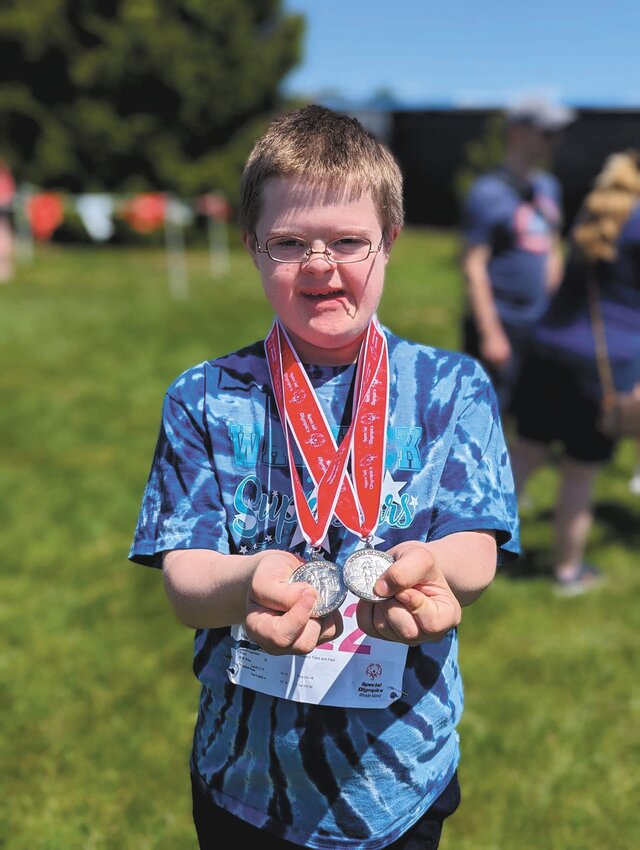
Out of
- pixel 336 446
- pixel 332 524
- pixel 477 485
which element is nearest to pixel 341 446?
pixel 336 446

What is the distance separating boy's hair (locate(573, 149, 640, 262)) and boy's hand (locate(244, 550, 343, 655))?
279 cm

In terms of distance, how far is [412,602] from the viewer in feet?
3.92

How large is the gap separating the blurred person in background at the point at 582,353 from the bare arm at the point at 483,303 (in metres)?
0.44

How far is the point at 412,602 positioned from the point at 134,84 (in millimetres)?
18552

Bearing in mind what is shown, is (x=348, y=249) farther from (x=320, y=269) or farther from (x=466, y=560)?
(x=466, y=560)

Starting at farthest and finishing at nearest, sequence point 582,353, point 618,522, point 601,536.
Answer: point 618,522 < point 601,536 < point 582,353

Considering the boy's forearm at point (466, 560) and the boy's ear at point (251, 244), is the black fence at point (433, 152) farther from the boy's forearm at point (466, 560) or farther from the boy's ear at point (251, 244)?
the boy's forearm at point (466, 560)

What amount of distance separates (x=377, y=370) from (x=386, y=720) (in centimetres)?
61

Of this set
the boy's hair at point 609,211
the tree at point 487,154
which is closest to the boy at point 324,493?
the boy's hair at point 609,211

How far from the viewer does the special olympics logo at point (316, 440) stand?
144 centimetres

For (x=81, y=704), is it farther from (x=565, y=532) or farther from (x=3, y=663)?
(x=565, y=532)

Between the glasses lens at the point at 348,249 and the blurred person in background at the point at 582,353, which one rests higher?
the glasses lens at the point at 348,249

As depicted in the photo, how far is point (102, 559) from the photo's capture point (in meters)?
4.67

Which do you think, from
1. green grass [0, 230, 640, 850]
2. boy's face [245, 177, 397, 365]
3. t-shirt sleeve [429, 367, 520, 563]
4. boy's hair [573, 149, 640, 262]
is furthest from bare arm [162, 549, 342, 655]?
boy's hair [573, 149, 640, 262]
